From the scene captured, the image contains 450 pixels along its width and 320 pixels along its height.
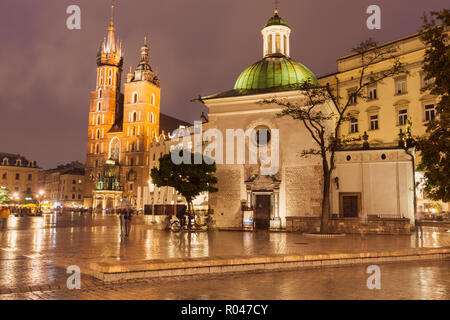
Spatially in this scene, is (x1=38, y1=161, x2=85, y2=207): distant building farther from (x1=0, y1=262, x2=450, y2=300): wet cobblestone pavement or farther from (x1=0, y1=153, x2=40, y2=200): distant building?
(x1=0, y1=262, x2=450, y2=300): wet cobblestone pavement

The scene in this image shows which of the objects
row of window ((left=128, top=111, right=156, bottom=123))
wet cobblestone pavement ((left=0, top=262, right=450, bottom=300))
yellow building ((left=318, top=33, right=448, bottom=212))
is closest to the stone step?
wet cobblestone pavement ((left=0, top=262, right=450, bottom=300))

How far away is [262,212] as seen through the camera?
26.6 m

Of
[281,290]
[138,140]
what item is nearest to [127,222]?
[281,290]

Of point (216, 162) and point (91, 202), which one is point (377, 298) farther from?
point (91, 202)

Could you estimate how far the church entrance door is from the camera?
26453mm


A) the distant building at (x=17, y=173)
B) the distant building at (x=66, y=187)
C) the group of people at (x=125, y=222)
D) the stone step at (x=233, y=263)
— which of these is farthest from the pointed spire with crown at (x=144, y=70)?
the stone step at (x=233, y=263)

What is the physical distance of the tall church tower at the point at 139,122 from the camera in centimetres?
9412

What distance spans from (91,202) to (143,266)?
95.3 m

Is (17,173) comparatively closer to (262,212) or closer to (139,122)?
(139,122)

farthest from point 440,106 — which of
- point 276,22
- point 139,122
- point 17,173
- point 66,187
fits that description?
point 66,187

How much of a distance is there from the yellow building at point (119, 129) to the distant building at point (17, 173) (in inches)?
559

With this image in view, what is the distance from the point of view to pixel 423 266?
10688 mm

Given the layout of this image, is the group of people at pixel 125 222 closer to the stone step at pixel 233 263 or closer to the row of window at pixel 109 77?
the stone step at pixel 233 263

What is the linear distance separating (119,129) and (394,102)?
76.4m
